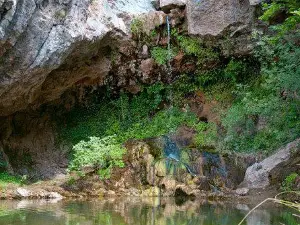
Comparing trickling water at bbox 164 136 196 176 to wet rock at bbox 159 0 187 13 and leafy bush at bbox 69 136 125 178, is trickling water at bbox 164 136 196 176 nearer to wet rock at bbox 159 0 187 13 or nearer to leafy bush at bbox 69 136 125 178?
leafy bush at bbox 69 136 125 178

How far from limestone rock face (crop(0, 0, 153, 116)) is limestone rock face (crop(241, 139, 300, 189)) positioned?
18.3 feet

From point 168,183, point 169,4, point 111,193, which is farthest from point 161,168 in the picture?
point 169,4

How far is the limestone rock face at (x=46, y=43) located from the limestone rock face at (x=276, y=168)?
5587 millimetres

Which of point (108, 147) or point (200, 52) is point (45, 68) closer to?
point (108, 147)

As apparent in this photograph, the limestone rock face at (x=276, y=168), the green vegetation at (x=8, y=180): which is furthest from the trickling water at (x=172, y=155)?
the green vegetation at (x=8, y=180)

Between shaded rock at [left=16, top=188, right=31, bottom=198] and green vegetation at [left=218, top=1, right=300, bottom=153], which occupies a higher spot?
green vegetation at [left=218, top=1, right=300, bottom=153]

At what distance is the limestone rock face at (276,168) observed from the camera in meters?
9.90

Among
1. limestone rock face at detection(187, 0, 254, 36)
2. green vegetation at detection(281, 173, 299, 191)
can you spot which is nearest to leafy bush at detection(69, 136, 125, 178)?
green vegetation at detection(281, 173, 299, 191)

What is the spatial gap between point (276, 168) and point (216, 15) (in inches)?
235

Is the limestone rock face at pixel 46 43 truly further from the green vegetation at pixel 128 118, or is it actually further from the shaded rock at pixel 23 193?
the shaded rock at pixel 23 193

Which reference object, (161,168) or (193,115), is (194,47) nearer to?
(193,115)

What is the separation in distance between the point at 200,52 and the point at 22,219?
9530mm

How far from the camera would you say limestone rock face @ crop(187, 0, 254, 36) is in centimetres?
1347

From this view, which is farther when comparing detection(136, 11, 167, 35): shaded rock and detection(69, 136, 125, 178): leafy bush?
detection(136, 11, 167, 35): shaded rock
